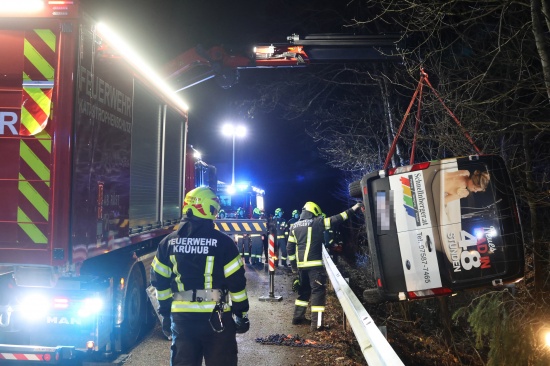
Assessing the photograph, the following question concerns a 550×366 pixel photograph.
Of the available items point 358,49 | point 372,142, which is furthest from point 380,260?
point 372,142

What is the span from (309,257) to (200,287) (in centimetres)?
392

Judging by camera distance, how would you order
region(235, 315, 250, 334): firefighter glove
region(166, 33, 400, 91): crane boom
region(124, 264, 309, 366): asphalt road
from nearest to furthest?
region(235, 315, 250, 334): firefighter glove, region(124, 264, 309, 366): asphalt road, region(166, 33, 400, 91): crane boom

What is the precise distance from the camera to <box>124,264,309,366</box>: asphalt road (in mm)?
5379

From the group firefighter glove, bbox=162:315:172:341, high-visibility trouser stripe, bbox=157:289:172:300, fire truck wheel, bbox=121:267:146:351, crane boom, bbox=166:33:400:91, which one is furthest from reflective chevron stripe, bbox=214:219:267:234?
high-visibility trouser stripe, bbox=157:289:172:300

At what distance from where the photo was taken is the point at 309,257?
737 centimetres

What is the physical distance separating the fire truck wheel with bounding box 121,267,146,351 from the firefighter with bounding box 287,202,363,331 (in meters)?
2.35

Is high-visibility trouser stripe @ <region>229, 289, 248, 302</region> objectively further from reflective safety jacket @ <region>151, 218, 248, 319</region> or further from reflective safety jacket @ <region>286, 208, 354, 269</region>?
reflective safety jacket @ <region>286, 208, 354, 269</region>

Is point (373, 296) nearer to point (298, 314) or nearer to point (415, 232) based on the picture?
point (415, 232)

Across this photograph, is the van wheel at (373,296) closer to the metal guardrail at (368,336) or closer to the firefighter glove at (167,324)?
the metal guardrail at (368,336)

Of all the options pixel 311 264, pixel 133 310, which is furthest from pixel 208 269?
pixel 311 264

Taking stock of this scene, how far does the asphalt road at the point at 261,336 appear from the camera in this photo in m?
5.38

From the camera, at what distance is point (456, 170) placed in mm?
3648

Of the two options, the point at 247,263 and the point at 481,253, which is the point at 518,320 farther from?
the point at 247,263

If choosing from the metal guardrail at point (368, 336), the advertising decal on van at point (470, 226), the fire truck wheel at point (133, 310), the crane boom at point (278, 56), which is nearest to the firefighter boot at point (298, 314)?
the metal guardrail at point (368, 336)
